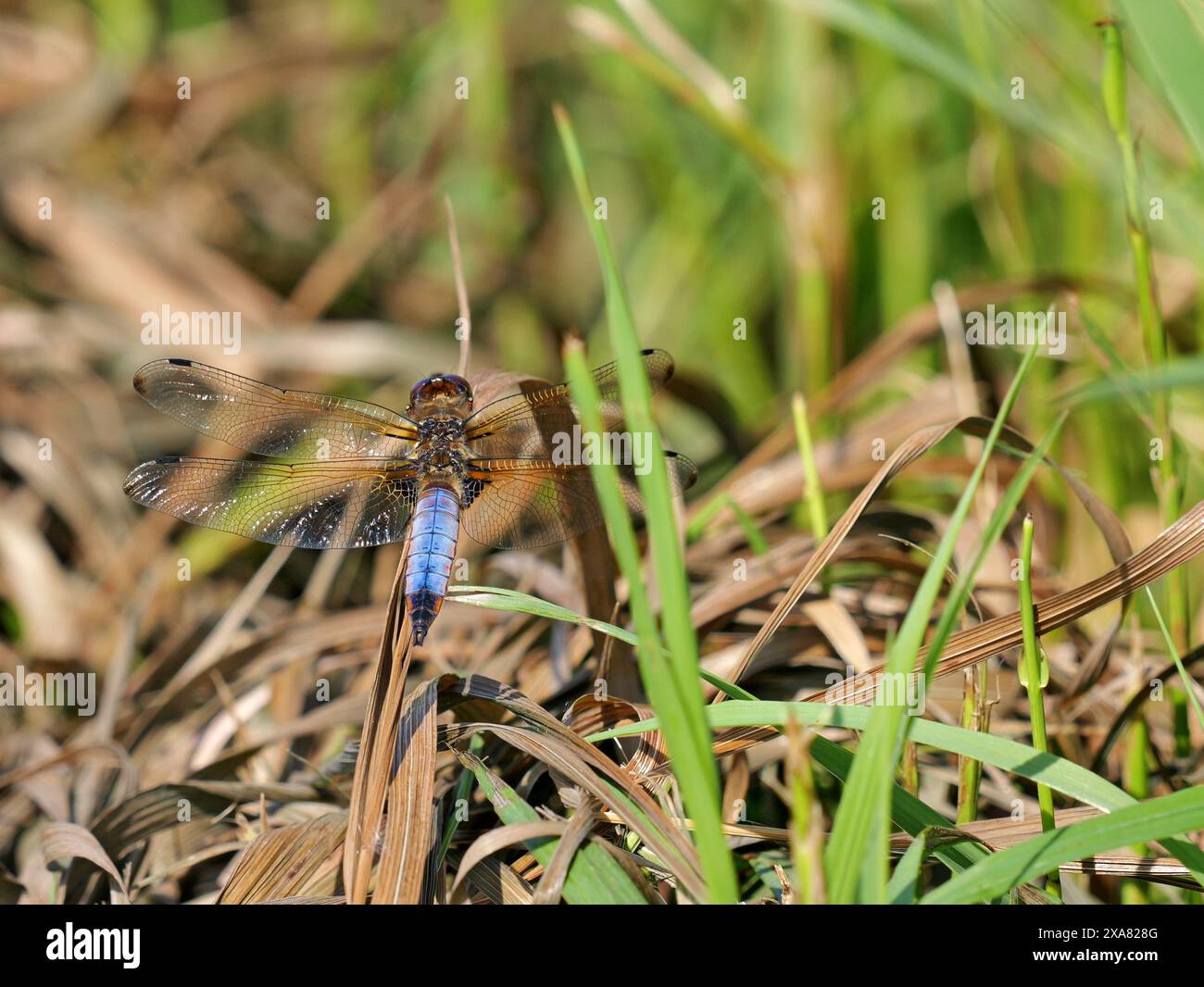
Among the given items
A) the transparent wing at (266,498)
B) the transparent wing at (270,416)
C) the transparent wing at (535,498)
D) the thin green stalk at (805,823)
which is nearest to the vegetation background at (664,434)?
the thin green stalk at (805,823)

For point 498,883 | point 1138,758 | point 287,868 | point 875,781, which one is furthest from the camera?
point 1138,758

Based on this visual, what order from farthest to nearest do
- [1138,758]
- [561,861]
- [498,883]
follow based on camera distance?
1. [1138,758]
2. [498,883]
3. [561,861]

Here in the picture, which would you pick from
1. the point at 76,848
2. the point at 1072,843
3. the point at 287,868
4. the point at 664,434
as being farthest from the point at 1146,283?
the point at 664,434

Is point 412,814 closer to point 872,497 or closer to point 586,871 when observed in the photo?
point 586,871

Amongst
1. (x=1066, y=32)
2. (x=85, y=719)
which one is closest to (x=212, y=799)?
(x=85, y=719)

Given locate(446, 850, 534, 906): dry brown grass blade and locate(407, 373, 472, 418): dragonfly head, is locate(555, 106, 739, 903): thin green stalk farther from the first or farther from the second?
locate(407, 373, 472, 418): dragonfly head

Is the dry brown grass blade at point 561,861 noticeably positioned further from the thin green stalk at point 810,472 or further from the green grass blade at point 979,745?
the thin green stalk at point 810,472

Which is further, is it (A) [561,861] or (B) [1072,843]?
(A) [561,861]

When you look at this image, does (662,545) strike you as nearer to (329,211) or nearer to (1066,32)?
(1066,32)
